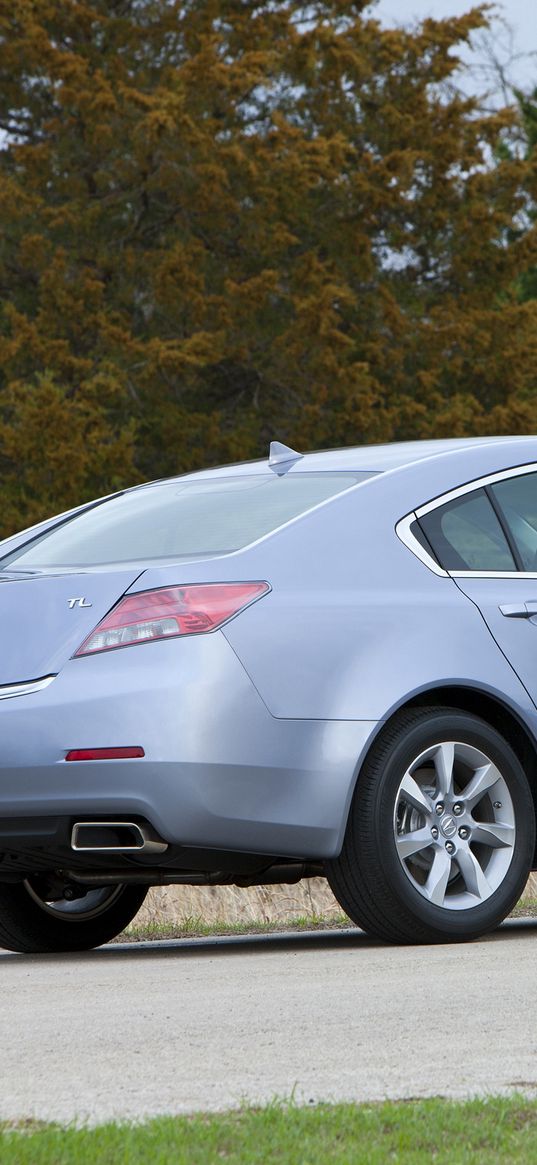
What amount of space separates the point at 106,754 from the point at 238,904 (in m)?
3.04

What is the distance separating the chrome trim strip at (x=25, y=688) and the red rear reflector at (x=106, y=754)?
23 centimetres

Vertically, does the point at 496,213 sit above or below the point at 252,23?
below

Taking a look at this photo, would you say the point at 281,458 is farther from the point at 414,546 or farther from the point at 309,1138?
the point at 309,1138

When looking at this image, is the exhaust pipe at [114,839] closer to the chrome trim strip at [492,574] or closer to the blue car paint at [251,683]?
the blue car paint at [251,683]

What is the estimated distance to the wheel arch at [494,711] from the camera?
6.17 m

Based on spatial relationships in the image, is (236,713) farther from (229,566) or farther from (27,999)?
(27,999)

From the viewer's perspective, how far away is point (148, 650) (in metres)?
5.68

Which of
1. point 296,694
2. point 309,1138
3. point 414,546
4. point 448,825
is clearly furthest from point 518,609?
point 309,1138

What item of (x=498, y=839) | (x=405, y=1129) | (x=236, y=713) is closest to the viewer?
(x=405, y=1129)

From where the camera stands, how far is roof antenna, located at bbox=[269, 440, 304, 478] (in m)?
6.70

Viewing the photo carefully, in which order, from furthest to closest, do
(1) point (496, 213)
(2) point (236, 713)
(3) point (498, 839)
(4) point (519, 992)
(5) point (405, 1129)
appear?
(1) point (496, 213)
(3) point (498, 839)
(2) point (236, 713)
(4) point (519, 992)
(5) point (405, 1129)

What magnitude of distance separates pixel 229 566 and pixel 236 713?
0.48m

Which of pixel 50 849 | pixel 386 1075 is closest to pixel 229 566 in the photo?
pixel 50 849

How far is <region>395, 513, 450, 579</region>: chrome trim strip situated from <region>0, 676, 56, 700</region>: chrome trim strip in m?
1.25
